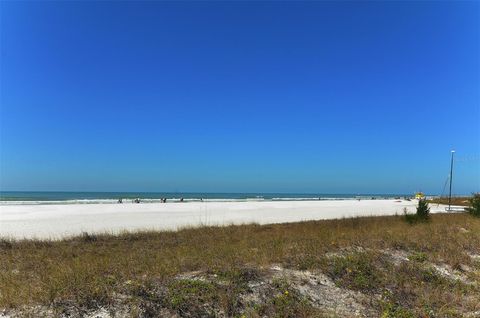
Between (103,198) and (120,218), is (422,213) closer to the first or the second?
(120,218)

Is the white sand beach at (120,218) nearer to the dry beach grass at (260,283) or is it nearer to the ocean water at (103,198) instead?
the dry beach grass at (260,283)

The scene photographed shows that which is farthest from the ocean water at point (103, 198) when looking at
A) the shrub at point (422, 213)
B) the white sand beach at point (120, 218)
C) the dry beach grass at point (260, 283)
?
the dry beach grass at point (260, 283)

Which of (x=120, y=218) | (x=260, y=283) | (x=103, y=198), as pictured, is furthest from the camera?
(x=103, y=198)

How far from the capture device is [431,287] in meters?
7.25

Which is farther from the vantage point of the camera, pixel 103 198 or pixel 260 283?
pixel 103 198

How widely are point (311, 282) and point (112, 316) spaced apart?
11.5ft

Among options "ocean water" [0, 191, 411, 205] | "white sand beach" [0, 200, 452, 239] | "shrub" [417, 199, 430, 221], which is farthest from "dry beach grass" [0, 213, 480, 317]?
"ocean water" [0, 191, 411, 205]

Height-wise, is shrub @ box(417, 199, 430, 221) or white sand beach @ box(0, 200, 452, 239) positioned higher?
shrub @ box(417, 199, 430, 221)

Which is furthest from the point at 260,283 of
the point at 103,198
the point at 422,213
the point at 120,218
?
the point at 103,198

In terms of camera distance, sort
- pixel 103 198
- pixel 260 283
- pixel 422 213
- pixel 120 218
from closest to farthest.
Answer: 1. pixel 260 283
2. pixel 422 213
3. pixel 120 218
4. pixel 103 198

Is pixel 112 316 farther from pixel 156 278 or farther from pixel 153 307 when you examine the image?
pixel 156 278

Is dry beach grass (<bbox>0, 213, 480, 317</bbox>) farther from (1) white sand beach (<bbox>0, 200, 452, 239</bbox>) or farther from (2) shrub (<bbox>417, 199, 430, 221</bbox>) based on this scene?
(1) white sand beach (<bbox>0, 200, 452, 239</bbox>)

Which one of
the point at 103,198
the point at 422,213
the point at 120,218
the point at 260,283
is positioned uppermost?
the point at 422,213

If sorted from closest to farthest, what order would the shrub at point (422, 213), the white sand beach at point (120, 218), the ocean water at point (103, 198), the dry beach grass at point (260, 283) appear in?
1. the dry beach grass at point (260, 283)
2. the shrub at point (422, 213)
3. the white sand beach at point (120, 218)
4. the ocean water at point (103, 198)
